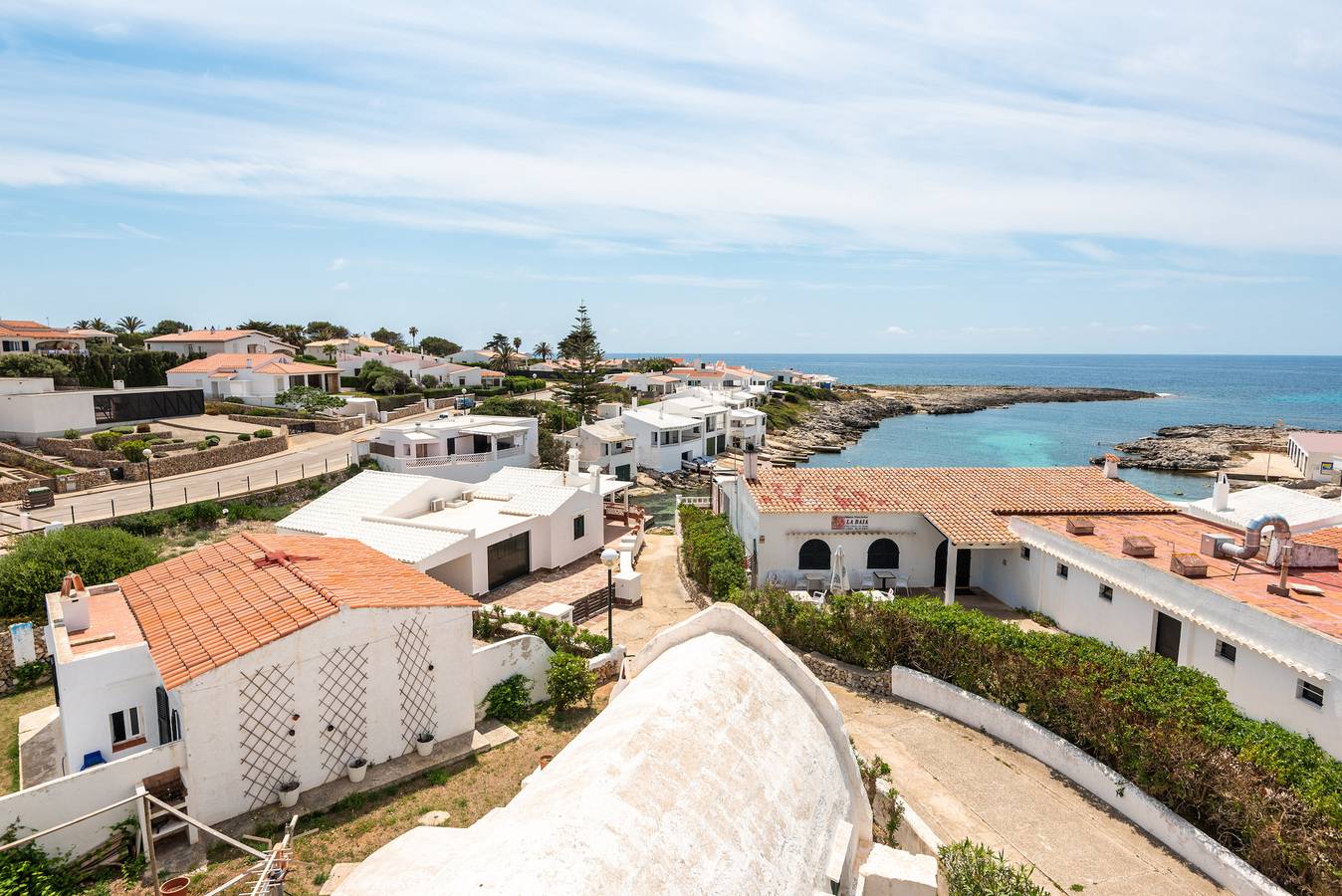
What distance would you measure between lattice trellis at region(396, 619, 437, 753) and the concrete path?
786 cm

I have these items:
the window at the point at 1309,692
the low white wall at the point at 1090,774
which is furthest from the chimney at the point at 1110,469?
the low white wall at the point at 1090,774

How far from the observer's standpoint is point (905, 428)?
96.6 m

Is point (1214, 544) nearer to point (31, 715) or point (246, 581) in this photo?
point (246, 581)

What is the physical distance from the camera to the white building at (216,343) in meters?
71.6

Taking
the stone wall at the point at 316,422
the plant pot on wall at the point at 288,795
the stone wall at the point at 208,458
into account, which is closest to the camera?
the plant pot on wall at the point at 288,795

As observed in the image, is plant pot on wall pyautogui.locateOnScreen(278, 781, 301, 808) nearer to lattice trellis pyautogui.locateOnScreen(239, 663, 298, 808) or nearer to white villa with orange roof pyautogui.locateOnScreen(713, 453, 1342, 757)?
lattice trellis pyautogui.locateOnScreen(239, 663, 298, 808)

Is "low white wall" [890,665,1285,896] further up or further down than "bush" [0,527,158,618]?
further down

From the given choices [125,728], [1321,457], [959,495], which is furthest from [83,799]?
[1321,457]

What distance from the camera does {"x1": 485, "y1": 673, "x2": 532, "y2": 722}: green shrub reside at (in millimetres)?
15055

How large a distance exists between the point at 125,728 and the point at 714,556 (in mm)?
14161

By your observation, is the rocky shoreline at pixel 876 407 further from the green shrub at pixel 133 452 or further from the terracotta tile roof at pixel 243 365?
the green shrub at pixel 133 452

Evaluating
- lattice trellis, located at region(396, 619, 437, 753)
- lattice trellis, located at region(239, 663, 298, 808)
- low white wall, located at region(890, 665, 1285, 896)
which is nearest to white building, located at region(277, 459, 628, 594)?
lattice trellis, located at region(396, 619, 437, 753)

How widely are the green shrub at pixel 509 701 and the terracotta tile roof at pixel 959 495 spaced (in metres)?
9.26

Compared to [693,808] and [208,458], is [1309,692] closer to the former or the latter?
[693,808]
